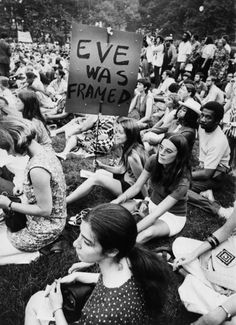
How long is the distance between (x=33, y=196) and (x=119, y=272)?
1.15 metres

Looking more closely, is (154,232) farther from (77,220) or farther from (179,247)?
(77,220)

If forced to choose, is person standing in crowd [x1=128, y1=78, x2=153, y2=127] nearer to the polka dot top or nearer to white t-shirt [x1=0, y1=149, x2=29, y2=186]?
white t-shirt [x1=0, y1=149, x2=29, y2=186]

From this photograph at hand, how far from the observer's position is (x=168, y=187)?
284 cm

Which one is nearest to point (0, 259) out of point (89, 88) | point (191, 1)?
point (89, 88)

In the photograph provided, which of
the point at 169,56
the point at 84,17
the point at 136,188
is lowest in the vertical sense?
the point at 136,188

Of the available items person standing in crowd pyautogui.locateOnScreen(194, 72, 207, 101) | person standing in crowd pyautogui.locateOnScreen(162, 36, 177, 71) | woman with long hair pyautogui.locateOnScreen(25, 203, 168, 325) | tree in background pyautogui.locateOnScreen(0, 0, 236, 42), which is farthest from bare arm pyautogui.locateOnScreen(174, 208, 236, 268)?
tree in background pyautogui.locateOnScreen(0, 0, 236, 42)

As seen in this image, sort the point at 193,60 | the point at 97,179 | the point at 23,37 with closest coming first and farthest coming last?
the point at 97,179 → the point at 193,60 → the point at 23,37

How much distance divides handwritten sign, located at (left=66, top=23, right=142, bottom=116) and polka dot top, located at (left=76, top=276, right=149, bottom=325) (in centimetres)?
237

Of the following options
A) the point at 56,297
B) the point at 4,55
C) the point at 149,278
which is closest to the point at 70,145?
the point at 56,297

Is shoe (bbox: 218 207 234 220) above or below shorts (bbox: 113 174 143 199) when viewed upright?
below

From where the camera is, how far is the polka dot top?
4.63 feet

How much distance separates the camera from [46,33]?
19.4 meters

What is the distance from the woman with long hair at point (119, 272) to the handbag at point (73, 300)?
12 cm

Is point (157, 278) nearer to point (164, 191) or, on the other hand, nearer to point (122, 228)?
point (122, 228)
